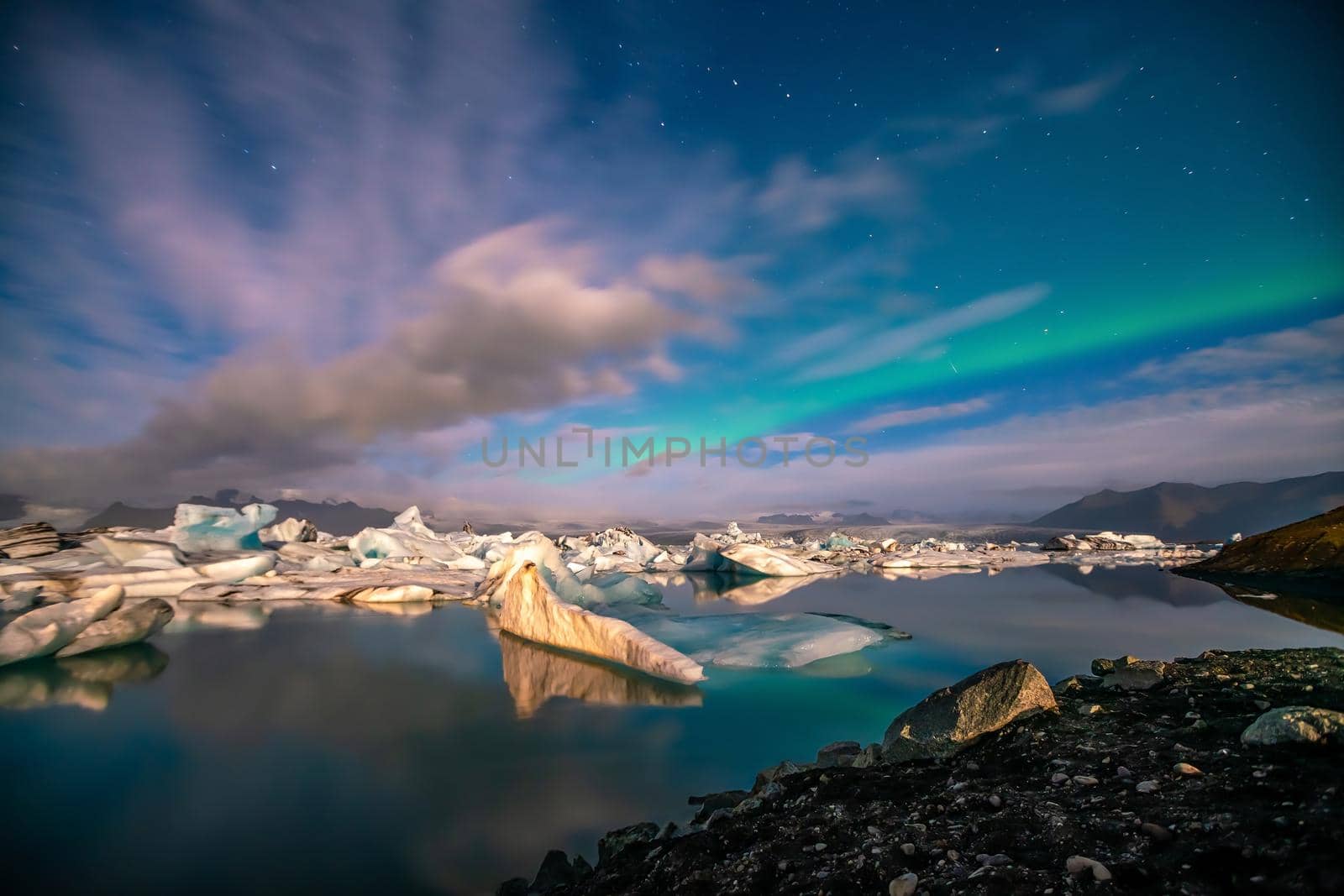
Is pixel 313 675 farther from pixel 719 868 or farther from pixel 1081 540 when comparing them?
pixel 1081 540

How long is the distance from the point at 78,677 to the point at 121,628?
4.55 feet

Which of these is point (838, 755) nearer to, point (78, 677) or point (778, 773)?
point (778, 773)

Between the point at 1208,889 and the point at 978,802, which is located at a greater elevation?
the point at 1208,889

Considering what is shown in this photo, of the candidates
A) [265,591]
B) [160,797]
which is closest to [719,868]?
[160,797]

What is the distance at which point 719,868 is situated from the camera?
2.00 meters

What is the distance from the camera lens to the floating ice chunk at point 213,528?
15953 millimetres

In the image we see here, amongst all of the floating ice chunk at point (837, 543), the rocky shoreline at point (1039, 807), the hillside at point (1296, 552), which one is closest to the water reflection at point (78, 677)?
the rocky shoreline at point (1039, 807)

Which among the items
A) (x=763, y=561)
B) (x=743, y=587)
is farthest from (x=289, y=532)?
(x=763, y=561)

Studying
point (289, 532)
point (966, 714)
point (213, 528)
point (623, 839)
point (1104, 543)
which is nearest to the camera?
Result: point (623, 839)

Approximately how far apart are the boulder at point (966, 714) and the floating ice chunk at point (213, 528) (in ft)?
66.9

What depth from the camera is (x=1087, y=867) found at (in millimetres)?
1443

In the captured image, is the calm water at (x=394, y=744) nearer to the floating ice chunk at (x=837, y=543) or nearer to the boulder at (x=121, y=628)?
the boulder at (x=121, y=628)

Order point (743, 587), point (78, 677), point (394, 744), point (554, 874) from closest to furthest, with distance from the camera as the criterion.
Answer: point (554, 874) < point (394, 744) < point (78, 677) < point (743, 587)

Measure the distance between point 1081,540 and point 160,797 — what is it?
4256cm
